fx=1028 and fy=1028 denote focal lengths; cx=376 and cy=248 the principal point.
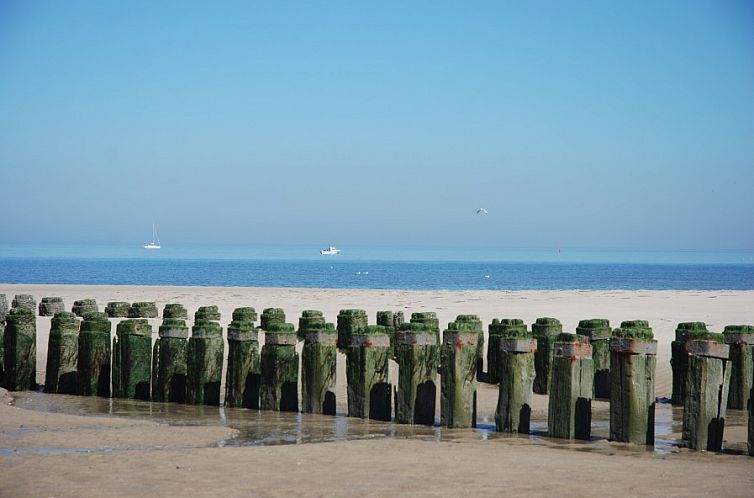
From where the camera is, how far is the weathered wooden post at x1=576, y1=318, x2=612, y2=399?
574 inches

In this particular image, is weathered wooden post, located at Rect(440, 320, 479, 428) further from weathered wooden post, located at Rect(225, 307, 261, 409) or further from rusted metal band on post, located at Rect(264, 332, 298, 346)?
weathered wooden post, located at Rect(225, 307, 261, 409)

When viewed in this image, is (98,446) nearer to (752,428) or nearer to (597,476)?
(597,476)

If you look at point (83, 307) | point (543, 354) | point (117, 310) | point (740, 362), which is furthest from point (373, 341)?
point (83, 307)

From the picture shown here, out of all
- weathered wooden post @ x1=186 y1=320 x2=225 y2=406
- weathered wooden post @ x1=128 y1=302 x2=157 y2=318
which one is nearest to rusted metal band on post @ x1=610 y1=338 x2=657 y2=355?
weathered wooden post @ x1=186 y1=320 x2=225 y2=406

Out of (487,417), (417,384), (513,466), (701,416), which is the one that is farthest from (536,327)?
(513,466)

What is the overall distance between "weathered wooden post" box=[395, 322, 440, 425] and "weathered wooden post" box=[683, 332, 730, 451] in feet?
9.10

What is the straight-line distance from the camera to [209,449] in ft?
31.8

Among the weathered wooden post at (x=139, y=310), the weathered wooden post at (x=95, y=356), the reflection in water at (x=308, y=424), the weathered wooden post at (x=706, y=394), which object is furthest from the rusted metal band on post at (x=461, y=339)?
the weathered wooden post at (x=139, y=310)

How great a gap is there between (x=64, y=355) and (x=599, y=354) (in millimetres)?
7531

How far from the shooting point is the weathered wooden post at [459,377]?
11.2 m

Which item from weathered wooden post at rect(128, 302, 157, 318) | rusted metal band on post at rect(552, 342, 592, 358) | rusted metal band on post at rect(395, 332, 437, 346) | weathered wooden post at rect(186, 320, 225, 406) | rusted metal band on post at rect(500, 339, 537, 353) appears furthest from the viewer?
weathered wooden post at rect(128, 302, 157, 318)

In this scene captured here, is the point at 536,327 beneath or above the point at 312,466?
above

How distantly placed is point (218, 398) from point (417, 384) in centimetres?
296

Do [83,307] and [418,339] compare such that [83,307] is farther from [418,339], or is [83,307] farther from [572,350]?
[572,350]
